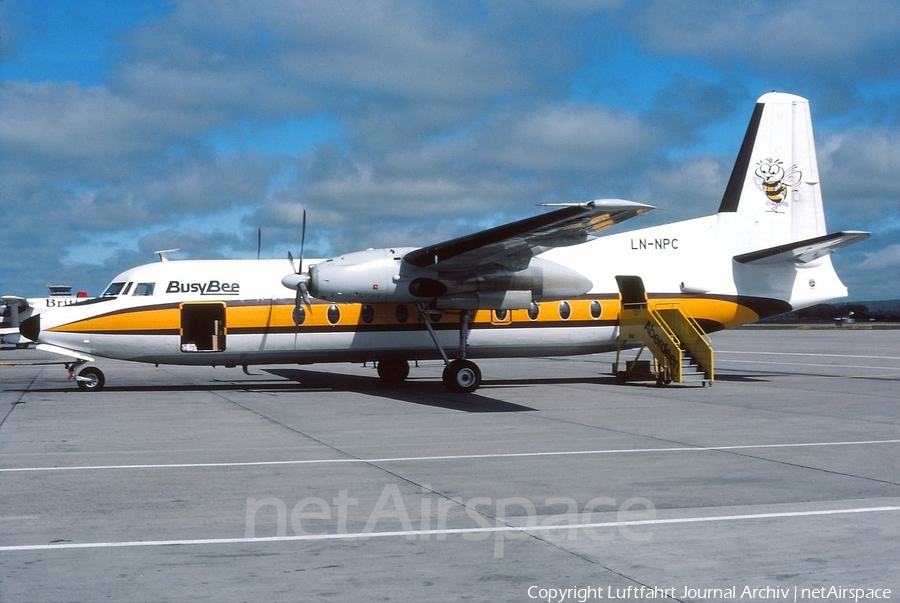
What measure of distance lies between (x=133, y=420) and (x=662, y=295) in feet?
42.4

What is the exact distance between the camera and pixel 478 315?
2048cm

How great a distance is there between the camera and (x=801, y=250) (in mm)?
21234

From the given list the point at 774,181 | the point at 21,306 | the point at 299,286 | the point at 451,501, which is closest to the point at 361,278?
the point at 299,286

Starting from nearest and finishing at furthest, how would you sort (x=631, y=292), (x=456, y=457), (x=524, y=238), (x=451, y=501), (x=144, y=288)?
1. (x=451, y=501)
2. (x=456, y=457)
3. (x=524, y=238)
4. (x=144, y=288)
5. (x=631, y=292)

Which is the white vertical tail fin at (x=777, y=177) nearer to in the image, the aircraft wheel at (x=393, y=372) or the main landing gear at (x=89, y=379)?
the aircraft wheel at (x=393, y=372)

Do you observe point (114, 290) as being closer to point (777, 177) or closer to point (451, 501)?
point (451, 501)

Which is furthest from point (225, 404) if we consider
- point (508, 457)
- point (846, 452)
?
point (846, 452)

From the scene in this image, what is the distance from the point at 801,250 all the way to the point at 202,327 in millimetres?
14157

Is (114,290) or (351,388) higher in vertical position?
(114,290)

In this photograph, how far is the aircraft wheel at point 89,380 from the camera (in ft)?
65.5

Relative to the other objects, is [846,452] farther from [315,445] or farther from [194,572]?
[194,572]

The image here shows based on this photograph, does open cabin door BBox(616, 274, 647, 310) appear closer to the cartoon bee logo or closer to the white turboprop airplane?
the white turboprop airplane

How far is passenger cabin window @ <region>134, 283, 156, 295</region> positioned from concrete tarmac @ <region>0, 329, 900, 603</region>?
3153 mm

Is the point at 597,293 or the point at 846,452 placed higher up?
the point at 597,293
